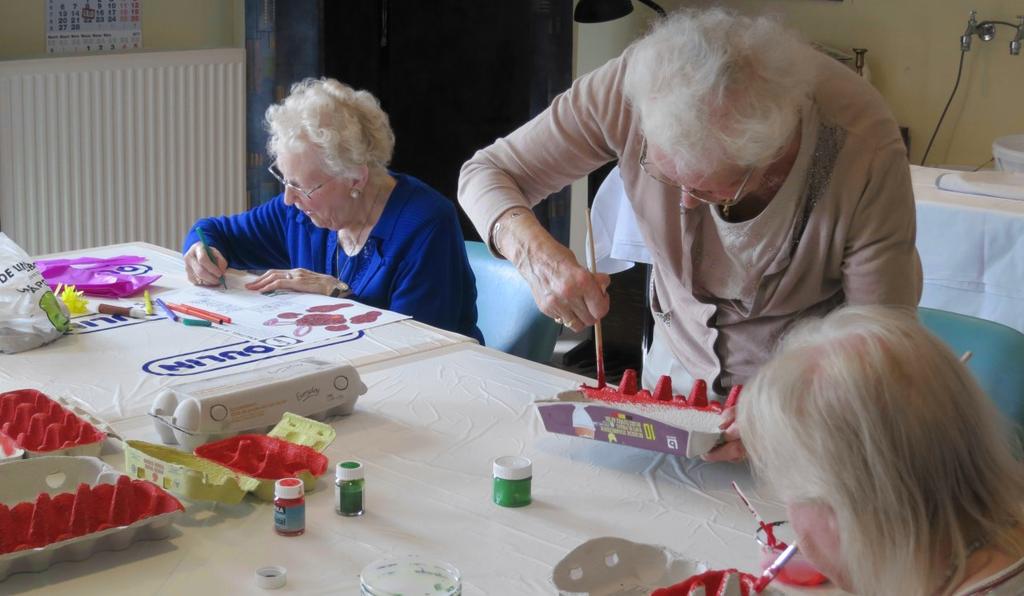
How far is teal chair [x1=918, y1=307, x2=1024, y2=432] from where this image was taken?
191 centimetres

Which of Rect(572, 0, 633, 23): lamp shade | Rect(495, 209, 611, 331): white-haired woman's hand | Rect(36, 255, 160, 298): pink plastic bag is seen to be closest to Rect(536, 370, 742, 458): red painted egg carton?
Rect(495, 209, 611, 331): white-haired woman's hand

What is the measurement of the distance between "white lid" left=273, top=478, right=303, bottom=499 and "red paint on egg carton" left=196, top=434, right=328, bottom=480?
0.09 meters

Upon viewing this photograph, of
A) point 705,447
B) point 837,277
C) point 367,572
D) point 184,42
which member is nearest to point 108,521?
point 367,572

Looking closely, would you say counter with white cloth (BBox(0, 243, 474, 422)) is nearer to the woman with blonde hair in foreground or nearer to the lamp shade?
the woman with blonde hair in foreground

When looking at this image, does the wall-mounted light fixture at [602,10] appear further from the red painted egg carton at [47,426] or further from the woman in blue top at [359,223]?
the red painted egg carton at [47,426]

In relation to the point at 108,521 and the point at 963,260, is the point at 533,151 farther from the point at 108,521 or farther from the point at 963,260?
the point at 963,260

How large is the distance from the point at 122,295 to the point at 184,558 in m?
1.27

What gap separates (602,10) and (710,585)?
2.79 meters

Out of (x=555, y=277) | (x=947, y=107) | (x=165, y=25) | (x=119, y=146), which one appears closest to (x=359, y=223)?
(x=555, y=277)

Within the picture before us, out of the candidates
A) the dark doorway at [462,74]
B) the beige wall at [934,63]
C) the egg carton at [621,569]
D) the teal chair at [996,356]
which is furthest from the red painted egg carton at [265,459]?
the beige wall at [934,63]

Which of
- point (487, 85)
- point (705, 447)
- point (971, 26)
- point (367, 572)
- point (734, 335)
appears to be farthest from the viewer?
point (487, 85)

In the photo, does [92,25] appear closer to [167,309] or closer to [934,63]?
[167,309]

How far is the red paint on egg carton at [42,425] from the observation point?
159cm

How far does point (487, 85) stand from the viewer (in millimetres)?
4535
